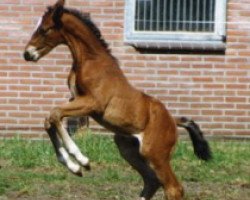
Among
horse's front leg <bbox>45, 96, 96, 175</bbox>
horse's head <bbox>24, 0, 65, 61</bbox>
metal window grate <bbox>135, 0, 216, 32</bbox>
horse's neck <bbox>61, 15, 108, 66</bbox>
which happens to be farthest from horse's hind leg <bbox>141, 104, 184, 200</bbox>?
metal window grate <bbox>135, 0, 216, 32</bbox>

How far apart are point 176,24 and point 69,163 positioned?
499cm

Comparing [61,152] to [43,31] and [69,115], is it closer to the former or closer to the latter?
[69,115]

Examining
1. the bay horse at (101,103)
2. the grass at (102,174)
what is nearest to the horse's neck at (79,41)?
the bay horse at (101,103)

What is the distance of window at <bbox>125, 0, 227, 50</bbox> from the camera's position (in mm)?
13531

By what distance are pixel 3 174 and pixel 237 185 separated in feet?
8.14

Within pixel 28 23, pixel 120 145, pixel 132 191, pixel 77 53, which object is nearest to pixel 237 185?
pixel 132 191

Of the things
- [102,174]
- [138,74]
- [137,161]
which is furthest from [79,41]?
[138,74]

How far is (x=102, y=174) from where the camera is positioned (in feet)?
37.4

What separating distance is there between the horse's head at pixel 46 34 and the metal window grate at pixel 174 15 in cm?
437

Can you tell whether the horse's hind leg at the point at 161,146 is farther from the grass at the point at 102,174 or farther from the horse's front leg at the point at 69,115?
the grass at the point at 102,174

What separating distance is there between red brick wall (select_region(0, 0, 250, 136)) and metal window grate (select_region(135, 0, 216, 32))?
10.8 inches

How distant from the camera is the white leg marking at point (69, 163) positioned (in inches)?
357

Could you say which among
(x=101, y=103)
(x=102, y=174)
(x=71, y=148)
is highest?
(x=101, y=103)

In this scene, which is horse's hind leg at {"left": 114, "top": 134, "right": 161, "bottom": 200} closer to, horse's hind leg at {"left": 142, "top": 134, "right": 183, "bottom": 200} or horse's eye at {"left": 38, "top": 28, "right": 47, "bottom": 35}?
horse's hind leg at {"left": 142, "top": 134, "right": 183, "bottom": 200}
